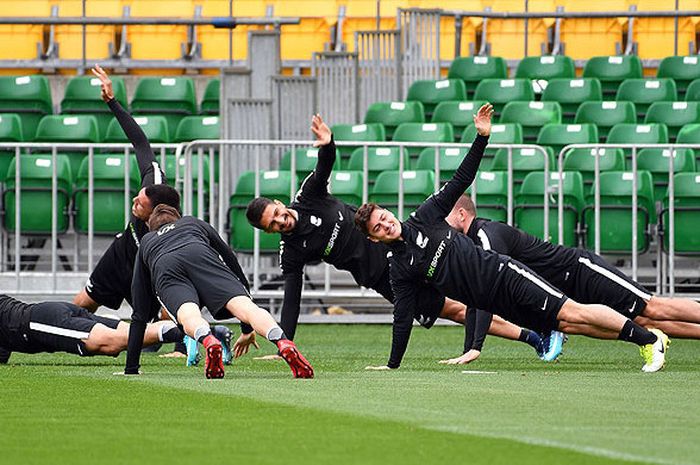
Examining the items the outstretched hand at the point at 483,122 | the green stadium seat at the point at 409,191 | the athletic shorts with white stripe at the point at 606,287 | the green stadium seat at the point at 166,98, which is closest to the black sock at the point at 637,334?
the athletic shorts with white stripe at the point at 606,287

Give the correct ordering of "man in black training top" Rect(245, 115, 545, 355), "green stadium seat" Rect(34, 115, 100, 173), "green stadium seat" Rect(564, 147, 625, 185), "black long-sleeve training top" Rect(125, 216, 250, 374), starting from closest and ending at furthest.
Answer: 1. "black long-sleeve training top" Rect(125, 216, 250, 374)
2. "man in black training top" Rect(245, 115, 545, 355)
3. "green stadium seat" Rect(564, 147, 625, 185)
4. "green stadium seat" Rect(34, 115, 100, 173)

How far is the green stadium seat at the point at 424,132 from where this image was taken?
1830 cm

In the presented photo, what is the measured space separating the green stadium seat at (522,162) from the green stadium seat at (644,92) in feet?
8.37

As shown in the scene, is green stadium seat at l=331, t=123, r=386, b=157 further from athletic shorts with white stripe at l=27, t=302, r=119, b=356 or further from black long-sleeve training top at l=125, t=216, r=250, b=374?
black long-sleeve training top at l=125, t=216, r=250, b=374

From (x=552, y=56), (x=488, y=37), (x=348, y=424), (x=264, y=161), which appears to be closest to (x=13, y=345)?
(x=348, y=424)

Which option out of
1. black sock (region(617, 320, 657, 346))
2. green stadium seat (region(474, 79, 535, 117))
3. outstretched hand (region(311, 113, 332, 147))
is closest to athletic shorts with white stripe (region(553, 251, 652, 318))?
black sock (region(617, 320, 657, 346))

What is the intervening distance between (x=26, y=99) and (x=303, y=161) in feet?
14.5

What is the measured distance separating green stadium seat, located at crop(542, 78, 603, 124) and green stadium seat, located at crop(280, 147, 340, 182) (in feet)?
11.7

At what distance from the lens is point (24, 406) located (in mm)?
8414

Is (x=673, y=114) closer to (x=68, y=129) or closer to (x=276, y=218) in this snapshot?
(x=68, y=129)

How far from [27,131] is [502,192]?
6.39 m

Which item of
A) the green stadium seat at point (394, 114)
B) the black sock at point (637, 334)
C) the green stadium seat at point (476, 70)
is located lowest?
the black sock at point (637, 334)

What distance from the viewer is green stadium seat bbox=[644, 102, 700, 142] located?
18.9 metres

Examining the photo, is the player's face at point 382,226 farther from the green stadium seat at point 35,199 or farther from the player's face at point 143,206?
the green stadium seat at point 35,199
